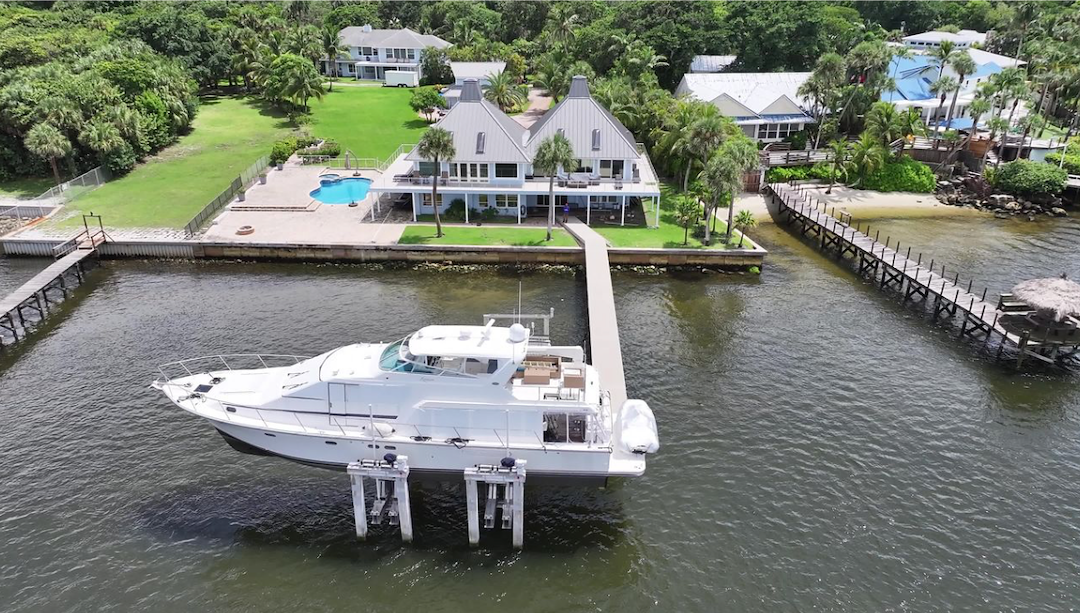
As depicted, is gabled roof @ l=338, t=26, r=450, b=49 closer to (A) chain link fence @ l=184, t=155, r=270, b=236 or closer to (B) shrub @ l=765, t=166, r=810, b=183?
(A) chain link fence @ l=184, t=155, r=270, b=236

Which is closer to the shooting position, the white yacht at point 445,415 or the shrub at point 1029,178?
the white yacht at point 445,415

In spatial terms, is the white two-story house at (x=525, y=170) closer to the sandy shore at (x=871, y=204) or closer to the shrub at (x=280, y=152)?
the sandy shore at (x=871, y=204)

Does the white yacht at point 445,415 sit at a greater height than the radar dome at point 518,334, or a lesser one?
lesser

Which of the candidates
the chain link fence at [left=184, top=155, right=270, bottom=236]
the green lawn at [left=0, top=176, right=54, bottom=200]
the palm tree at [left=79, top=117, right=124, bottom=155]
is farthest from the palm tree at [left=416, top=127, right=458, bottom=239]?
the green lawn at [left=0, top=176, right=54, bottom=200]

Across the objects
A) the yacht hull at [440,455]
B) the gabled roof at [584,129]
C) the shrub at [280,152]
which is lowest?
the yacht hull at [440,455]

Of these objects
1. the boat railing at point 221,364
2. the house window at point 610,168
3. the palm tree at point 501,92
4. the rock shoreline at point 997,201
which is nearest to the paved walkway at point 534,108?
the palm tree at point 501,92

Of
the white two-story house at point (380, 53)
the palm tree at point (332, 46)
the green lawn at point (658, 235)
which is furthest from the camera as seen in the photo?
the white two-story house at point (380, 53)

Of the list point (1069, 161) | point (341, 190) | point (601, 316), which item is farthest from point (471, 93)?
point (1069, 161)

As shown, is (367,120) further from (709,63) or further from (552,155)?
(709,63)
